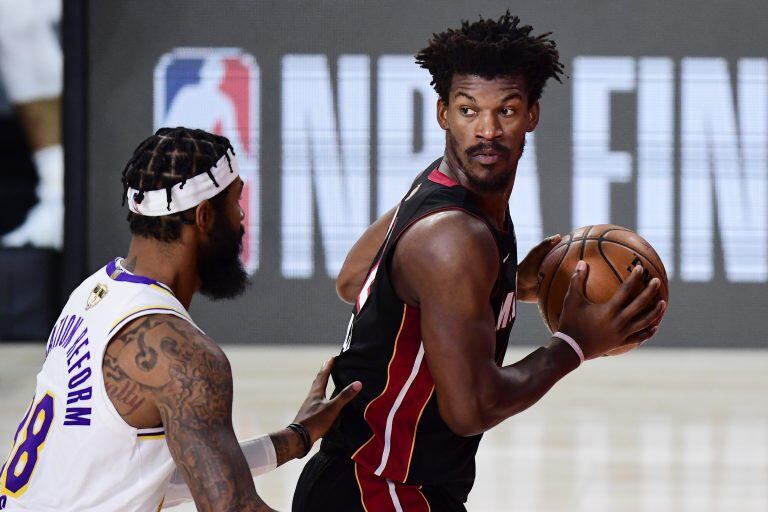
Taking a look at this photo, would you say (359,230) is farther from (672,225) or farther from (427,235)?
(427,235)

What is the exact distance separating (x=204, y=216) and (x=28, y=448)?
1.79ft

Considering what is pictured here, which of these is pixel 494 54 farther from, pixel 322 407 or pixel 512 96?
pixel 322 407

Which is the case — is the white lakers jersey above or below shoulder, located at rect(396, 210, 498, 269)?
below

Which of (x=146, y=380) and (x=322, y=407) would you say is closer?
(x=146, y=380)

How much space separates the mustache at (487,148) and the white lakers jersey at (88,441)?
666 millimetres

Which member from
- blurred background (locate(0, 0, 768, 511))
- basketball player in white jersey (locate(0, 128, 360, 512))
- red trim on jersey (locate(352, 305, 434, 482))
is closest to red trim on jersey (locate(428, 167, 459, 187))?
red trim on jersey (locate(352, 305, 434, 482))

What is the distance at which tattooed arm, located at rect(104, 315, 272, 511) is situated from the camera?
1994 millimetres

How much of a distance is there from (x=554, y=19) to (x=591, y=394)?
335cm

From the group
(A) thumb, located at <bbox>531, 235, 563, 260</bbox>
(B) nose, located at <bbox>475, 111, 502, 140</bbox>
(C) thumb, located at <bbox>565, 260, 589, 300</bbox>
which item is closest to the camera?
(B) nose, located at <bbox>475, 111, 502, 140</bbox>

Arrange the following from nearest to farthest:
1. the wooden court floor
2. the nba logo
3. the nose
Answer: the nose, the wooden court floor, the nba logo

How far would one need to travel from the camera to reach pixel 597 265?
2.54 meters

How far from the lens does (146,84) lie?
9562 mm

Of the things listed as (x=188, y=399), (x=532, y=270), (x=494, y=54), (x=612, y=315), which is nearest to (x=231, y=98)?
(x=532, y=270)

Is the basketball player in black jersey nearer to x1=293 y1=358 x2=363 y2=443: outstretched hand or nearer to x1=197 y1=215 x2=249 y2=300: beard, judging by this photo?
x1=293 y1=358 x2=363 y2=443: outstretched hand
